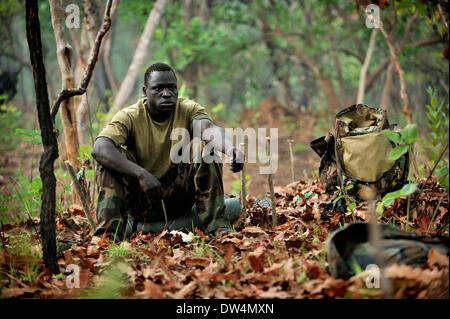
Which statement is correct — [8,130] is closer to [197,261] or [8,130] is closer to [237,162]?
[237,162]

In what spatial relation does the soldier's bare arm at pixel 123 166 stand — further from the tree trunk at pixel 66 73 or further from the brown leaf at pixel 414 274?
the brown leaf at pixel 414 274

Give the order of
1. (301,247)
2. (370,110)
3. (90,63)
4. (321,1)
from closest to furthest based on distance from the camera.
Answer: (301,247) < (90,63) < (370,110) < (321,1)

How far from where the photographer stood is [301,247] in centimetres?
249

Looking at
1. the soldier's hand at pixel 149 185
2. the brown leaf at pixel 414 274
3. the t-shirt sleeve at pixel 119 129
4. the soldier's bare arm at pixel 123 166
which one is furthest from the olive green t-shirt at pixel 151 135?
the brown leaf at pixel 414 274

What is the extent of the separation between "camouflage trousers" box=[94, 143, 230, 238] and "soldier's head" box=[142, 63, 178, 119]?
42cm

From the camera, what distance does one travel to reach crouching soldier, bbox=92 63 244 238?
3113 millimetres

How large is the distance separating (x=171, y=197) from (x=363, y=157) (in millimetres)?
1510

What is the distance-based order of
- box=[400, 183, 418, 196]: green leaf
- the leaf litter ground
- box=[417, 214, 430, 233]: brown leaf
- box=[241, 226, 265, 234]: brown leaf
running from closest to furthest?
the leaf litter ground, box=[400, 183, 418, 196]: green leaf, box=[417, 214, 430, 233]: brown leaf, box=[241, 226, 265, 234]: brown leaf

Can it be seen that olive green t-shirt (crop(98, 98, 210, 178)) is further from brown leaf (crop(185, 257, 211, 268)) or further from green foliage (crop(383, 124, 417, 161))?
green foliage (crop(383, 124, 417, 161))

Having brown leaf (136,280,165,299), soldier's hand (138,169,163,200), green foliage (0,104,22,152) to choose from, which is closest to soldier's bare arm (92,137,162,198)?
soldier's hand (138,169,163,200)

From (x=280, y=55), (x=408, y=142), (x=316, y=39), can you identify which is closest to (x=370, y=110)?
(x=408, y=142)

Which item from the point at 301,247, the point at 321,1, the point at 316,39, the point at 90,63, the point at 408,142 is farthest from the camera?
the point at 316,39
